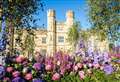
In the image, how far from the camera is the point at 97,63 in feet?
28.9

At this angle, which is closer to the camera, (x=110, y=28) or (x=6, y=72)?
(x=6, y=72)

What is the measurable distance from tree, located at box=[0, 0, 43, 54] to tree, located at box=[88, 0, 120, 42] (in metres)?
11.1

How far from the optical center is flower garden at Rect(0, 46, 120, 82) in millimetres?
6582

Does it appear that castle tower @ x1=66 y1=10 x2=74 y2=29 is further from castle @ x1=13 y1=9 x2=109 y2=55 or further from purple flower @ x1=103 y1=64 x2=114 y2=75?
purple flower @ x1=103 y1=64 x2=114 y2=75

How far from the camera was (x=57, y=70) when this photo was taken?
7.74 metres

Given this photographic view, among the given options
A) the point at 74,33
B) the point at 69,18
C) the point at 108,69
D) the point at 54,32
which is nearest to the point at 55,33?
the point at 54,32

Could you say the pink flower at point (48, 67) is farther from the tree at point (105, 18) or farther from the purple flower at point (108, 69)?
the tree at point (105, 18)

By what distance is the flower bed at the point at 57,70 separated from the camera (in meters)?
6.57

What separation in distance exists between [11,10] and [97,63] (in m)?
11.8

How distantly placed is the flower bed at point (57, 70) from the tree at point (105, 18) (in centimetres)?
2296

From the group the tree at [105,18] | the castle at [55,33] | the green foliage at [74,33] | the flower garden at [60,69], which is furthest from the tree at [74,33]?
the flower garden at [60,69]

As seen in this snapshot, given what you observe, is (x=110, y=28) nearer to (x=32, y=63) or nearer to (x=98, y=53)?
(x=98, y=53)

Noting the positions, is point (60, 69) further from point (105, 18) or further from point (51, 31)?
point (51, 31)

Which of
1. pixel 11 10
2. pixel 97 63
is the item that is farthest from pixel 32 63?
pixel 11 10
